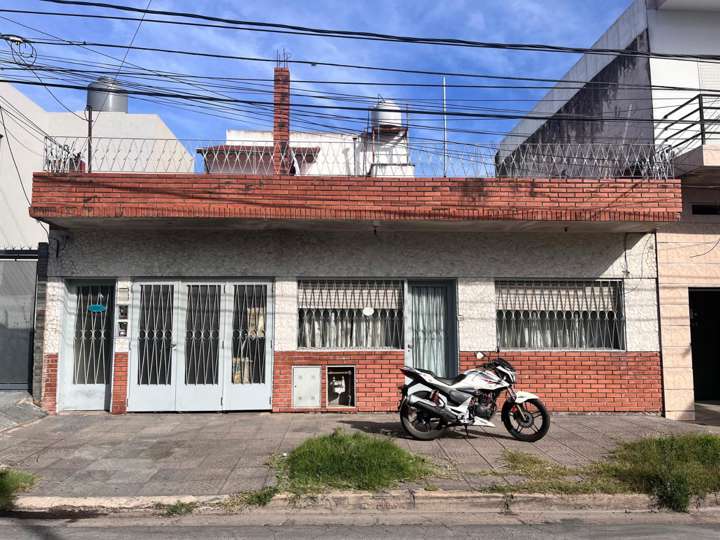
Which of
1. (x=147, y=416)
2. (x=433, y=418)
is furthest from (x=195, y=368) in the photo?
(x=433, y=418)

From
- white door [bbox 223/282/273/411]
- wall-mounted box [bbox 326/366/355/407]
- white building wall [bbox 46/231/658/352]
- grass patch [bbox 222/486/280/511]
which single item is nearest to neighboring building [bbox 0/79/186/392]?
white building wall [bbox 46/231/658/352]

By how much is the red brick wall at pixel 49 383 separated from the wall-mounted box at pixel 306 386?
12.6ft

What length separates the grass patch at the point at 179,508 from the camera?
4988 mm

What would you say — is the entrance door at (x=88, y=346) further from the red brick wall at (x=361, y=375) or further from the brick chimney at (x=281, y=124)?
the brick chimney at (x=281, y=124)

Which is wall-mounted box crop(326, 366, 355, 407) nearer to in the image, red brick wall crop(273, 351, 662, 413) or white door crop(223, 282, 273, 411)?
red brick wall crop(273, 351, 662, 413)

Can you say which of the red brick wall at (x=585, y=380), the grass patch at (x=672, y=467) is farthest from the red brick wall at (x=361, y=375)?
the grass patch at (x=672, y=467)

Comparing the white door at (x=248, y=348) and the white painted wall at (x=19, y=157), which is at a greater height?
the white painted wall at (x=19, y=157)

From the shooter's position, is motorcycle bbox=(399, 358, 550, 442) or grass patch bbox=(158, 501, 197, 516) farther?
motorcycle bbox=(399, 358, 550, 442)

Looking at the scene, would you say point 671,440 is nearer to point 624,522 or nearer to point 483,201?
point 624,522

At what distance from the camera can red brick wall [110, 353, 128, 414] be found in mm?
8805

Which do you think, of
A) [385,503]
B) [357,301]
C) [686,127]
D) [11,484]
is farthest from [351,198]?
[686,127]

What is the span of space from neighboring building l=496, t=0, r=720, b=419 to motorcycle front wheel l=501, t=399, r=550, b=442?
3.23 meters

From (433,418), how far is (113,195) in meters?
5.66

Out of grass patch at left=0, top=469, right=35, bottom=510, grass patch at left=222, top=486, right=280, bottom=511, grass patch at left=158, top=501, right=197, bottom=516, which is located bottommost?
grass patch at left=158, top=501, right=197, bottom=516
